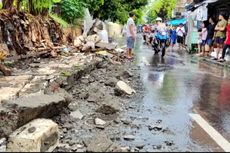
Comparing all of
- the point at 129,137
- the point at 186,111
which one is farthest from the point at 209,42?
the point at 129,137

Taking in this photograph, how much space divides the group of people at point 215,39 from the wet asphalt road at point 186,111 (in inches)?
286

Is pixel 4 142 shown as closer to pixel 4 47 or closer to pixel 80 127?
pixel 80 127

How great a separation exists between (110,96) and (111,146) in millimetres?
3409

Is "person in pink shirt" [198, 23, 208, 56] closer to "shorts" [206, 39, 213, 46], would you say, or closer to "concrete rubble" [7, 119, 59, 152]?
"shorts" [206, 39, 213, 46]

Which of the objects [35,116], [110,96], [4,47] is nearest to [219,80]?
[110,96]

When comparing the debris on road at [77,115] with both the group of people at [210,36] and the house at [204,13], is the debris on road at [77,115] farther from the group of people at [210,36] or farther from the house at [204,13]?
the house at [204,13]

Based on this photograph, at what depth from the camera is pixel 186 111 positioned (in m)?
7.74

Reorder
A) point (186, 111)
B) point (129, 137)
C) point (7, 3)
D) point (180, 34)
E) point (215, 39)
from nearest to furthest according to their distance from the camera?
point (129, 137) → point (186, 111) → point (7, 3) → point (215, 39) → point (180, 34)

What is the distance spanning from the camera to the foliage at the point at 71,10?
2292 centimetres

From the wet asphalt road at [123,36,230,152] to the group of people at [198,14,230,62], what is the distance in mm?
7255

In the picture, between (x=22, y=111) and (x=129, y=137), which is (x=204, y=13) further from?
(x=22, y=111)

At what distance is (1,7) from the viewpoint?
532 inches

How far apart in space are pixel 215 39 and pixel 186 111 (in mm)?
14299

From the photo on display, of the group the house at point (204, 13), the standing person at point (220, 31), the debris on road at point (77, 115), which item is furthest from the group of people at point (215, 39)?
the debris on road at point (77, 115)
